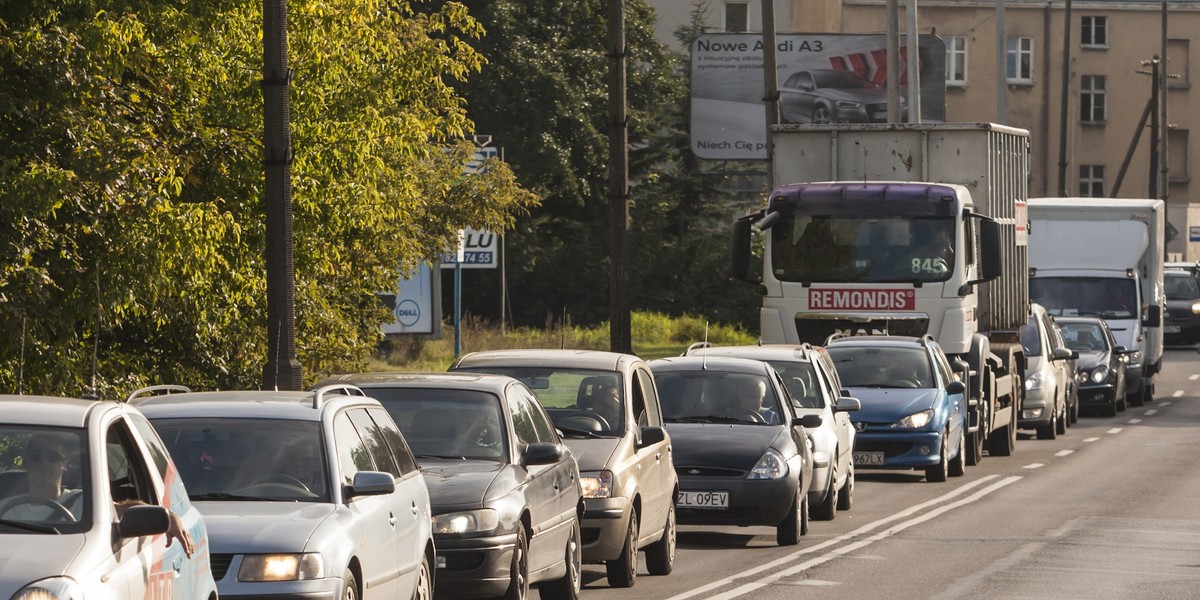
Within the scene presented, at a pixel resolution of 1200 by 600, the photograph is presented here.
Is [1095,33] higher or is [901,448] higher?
[1095,33]

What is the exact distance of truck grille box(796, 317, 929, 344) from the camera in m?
24.4

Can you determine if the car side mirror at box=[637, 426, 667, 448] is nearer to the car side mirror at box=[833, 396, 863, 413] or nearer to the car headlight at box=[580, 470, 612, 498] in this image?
the car headlight at box=[580, 470, 612, 498]

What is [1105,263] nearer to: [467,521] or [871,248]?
[871,248]

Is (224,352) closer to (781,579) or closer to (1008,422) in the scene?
(781,579)

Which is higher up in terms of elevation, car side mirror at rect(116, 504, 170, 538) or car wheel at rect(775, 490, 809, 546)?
car side mirror at rect(116, 504, 170, 538)

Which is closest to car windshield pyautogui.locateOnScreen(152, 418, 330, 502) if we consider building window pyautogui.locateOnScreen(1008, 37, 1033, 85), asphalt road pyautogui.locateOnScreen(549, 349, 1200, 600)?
asphalt road pyautogui.locateOnScreen(549, 349, 1200, 600)

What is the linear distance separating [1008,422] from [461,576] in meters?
17.7

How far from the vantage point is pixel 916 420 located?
2236 cm

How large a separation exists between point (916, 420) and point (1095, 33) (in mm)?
63925

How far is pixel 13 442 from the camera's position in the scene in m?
7.22

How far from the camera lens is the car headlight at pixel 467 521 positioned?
1079cm

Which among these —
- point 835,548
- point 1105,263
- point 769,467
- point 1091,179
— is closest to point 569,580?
point 769,467

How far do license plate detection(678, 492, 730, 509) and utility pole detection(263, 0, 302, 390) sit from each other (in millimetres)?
3159

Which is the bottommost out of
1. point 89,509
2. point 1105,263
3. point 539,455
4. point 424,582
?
point 424,582
